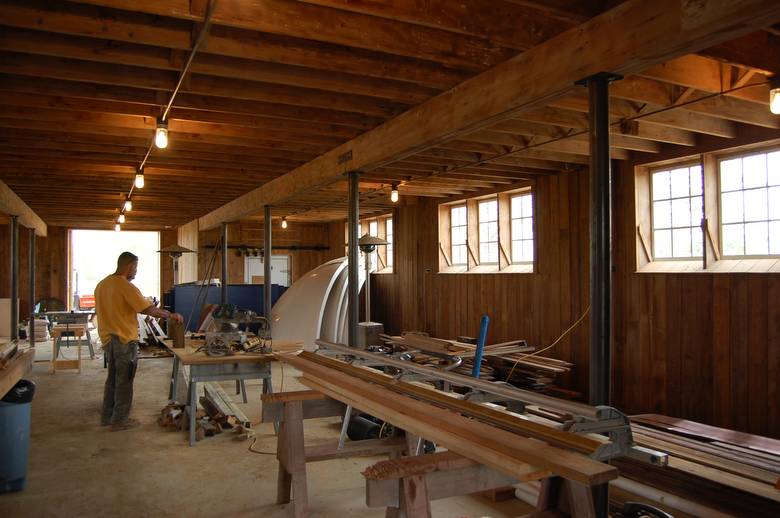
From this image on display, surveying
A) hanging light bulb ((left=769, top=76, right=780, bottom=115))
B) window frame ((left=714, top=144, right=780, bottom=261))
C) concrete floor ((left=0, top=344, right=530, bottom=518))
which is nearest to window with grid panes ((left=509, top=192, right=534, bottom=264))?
window frame ((left=714, top=144, right=780, bottom=261))

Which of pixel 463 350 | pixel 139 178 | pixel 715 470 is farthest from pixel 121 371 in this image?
pixel 715 470

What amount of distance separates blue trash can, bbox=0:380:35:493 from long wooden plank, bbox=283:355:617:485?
2.35m

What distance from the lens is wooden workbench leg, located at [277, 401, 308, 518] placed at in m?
3.71

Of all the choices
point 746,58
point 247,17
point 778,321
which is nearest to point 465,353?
point 778,321

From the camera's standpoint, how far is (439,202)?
10.5 metres

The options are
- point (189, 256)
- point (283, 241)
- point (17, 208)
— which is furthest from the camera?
point (283, 241)

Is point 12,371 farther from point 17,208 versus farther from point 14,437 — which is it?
point 17,208

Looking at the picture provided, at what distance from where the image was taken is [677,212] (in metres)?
6.55

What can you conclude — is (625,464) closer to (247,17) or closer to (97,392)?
(247,17)

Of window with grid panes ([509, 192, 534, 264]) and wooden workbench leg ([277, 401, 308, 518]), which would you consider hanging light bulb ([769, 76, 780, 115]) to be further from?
window with grid panes ([509, 192, 534, 264])

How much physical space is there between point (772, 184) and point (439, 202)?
18.2 feet

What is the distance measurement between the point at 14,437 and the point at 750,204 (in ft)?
21.9

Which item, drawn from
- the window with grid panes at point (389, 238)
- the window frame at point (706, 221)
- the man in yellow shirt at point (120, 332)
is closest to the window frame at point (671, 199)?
the window frame at point (706, 221)

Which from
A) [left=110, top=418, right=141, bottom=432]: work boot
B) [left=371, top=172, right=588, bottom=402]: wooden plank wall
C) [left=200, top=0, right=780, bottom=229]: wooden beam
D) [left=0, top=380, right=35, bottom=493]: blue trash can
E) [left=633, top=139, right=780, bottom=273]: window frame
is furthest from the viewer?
[left=371, top=172, right=588, bottom=402]: wooden plank wall
